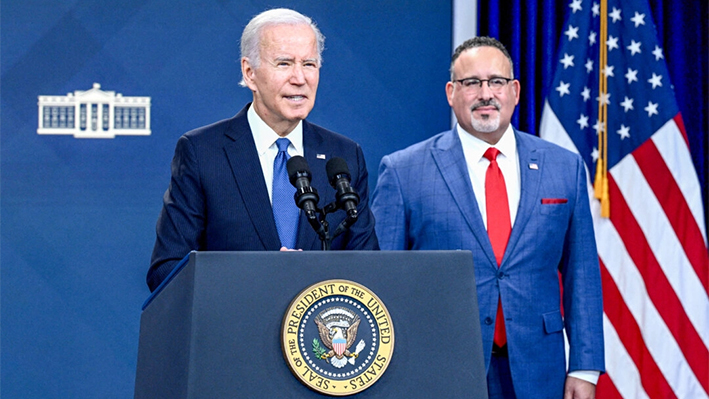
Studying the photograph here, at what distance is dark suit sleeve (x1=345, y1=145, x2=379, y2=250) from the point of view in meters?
2.18

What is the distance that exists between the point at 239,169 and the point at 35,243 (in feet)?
6.78

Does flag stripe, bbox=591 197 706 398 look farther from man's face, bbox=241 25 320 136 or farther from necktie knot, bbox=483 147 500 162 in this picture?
man's face, bbox=241 25 320 136

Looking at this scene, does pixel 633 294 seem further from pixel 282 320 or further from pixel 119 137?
pixel 282 320

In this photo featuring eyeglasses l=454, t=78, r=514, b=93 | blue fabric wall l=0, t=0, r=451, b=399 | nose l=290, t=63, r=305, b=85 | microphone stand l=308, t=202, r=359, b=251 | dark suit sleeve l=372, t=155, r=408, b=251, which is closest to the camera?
microphone stand l=308, t=202, r=359, b=251

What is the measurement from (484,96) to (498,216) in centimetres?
43

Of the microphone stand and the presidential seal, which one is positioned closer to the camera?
the presidential seal

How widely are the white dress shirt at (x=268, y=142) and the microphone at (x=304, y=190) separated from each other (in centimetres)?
48

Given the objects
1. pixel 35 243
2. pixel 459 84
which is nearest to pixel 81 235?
pixel 35 243

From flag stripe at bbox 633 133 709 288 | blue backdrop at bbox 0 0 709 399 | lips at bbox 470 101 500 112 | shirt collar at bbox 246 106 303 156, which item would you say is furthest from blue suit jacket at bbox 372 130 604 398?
flag stripe at bbox 633 133 709 288

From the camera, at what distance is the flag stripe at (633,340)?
3.96m

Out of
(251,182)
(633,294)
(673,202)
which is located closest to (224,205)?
(251,182)

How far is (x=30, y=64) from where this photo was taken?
3871mm

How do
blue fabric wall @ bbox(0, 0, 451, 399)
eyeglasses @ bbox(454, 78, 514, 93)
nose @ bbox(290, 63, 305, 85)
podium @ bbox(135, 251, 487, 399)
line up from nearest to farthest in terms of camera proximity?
podium @ bbox(135, 251, 487, 399)
nose @ bbox(290, 63, 305, 85)
eyeglasses @ bbox(454, 78, 514, 93)
blue fabric wall @ bbox(0, 0, 451, 399)

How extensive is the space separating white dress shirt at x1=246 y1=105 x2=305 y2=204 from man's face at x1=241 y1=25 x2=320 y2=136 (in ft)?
0.15
